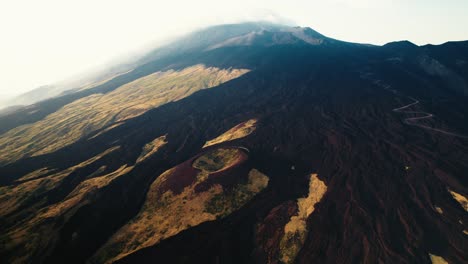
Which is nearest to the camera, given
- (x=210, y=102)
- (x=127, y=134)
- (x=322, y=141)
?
(x=322, y=141)

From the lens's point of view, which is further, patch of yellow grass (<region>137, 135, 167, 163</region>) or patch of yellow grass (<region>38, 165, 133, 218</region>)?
patch of yellow grass (<region>137, 135, 167, 163</region>)

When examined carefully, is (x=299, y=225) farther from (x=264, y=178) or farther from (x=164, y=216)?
(x=164, y=216)

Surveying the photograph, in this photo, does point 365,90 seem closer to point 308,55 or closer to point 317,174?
point 317,174

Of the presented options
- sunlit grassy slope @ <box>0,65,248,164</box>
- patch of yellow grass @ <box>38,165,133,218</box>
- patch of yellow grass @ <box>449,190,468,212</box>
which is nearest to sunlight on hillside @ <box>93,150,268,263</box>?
patch of yellow grass @ <box>38,165,133,218</box>

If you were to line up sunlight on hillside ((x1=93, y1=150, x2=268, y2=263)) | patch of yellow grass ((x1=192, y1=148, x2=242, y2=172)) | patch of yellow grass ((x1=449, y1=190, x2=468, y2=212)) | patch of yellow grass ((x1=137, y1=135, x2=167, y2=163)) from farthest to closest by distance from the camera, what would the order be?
patch of yellow grass ((x1=137, y1=135, x2=167, y2=163)), patch of yellow grass ((x1=192, y1=148, x2=242, y2=172)), patch of yellow grass ((x1=449, y1=190, x2=468, y2=212)), sunlight on hillside ((x1=93, y1=150, x2=268, y2=263))

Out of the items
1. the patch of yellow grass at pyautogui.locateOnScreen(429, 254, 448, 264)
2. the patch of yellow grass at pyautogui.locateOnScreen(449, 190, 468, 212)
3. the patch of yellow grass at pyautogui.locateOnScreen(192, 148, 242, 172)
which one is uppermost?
the patch of yellow grass at pyautogui.locateOnScreen(449, 190, 468, 212)

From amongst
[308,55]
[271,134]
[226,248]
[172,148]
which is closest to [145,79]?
[308,55]

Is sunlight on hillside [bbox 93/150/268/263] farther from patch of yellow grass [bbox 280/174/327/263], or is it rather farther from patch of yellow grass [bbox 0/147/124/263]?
patch of yellow grass [bbox 0/147/124/263]
